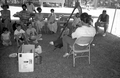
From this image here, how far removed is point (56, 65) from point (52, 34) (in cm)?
263

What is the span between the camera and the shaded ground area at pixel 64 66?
2.77m

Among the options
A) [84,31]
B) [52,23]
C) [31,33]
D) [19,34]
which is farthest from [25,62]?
[52,23]

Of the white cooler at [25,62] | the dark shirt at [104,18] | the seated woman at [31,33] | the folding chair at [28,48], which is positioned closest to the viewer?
the white cooler at [25,62]

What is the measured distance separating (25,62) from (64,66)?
0.96 m

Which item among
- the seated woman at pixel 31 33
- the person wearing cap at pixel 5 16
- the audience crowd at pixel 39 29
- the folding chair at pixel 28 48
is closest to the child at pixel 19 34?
the audience crowd at pixel 39 29

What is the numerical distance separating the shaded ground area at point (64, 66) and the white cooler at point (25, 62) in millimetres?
104

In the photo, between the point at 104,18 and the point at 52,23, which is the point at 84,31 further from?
the point at 104,18

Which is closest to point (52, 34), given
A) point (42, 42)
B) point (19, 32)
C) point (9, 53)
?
point (42, 42)

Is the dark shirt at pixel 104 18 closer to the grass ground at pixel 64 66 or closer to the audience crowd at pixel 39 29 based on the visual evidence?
the audience crowd at pixel 39 29

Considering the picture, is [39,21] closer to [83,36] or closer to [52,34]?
[52,34]

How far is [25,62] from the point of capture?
2660mm

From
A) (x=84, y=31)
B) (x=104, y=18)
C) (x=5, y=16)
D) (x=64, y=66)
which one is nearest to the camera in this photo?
(x=84, y=31)

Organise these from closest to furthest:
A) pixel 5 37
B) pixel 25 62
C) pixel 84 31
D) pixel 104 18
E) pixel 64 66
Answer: pixel 25 62 < pixel 84 31 < pixel 64 66 < pixel 5 37 < pixel 104 18

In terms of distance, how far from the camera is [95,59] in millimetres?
3611
